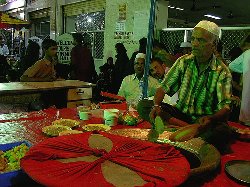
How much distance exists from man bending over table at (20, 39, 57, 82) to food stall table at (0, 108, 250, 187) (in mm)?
1957

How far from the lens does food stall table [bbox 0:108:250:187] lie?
1929 millimetres

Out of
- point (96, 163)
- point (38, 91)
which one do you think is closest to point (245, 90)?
point (96, 163)

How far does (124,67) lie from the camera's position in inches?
277

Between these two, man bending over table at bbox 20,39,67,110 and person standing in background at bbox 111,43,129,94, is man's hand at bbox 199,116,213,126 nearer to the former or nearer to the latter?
man bending over table at bbox 20,39,67,110

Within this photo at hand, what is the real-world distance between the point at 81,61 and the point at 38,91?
8.96ft

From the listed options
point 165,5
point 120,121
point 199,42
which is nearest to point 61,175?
point 120,121

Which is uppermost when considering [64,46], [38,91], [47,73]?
[64,46]

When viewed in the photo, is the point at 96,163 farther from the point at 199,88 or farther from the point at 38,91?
the point at 38,91

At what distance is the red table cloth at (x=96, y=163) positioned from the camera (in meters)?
1.38

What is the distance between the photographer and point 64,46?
28.8ft

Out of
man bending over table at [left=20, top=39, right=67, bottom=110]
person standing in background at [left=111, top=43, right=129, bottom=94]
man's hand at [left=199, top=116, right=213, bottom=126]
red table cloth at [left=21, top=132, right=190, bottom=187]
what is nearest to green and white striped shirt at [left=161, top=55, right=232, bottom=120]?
man's hand at [left=199, top=116, right=213, bottom=126]

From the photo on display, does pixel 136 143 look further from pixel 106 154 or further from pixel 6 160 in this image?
pixel 6 160

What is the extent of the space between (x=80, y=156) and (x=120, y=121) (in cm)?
155

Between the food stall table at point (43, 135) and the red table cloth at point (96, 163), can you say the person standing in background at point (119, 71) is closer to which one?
the food stall table at point (43, 135)
